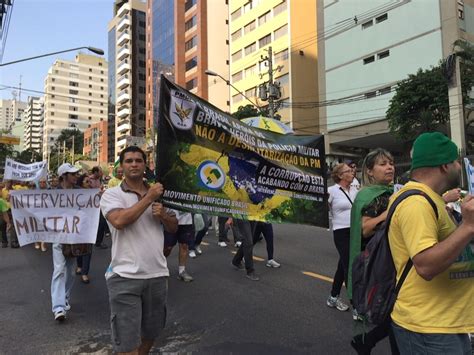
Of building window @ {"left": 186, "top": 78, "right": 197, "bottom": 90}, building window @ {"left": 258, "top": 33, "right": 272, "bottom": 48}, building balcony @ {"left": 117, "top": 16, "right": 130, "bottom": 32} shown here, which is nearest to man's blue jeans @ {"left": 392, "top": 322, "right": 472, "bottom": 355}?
building window @ {"left": 258, "top": 33, "right": 272, "bottom": 48}

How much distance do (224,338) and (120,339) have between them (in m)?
1.59

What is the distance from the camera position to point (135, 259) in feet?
9.82

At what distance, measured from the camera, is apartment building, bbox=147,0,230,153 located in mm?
62625

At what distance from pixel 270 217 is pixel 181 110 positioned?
1.33m

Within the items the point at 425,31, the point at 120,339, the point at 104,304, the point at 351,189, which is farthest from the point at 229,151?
the point at 425,31

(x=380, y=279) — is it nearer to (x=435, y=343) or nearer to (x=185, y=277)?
(x=435, y=343)

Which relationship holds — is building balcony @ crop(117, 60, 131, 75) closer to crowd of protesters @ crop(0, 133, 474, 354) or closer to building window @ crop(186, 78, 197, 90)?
building window @ crop(186, 78, 197, 90)

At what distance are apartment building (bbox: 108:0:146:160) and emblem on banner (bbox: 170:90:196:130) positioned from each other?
88.5m

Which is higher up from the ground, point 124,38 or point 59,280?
point 124,38

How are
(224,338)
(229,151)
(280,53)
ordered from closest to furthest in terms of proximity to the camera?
(229,151), (224,338), (280,53)

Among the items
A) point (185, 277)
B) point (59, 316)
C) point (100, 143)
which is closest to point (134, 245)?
point (59, 316)

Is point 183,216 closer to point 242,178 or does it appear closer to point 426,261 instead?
point 242,178

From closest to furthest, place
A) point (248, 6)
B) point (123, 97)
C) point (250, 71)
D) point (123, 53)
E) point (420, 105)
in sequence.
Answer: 1. point (420, 105)
2. point (250, 71)
3. point (248, 6)
4. point (123, 53)
5. point (123, 97)

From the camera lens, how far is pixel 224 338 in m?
4.20
